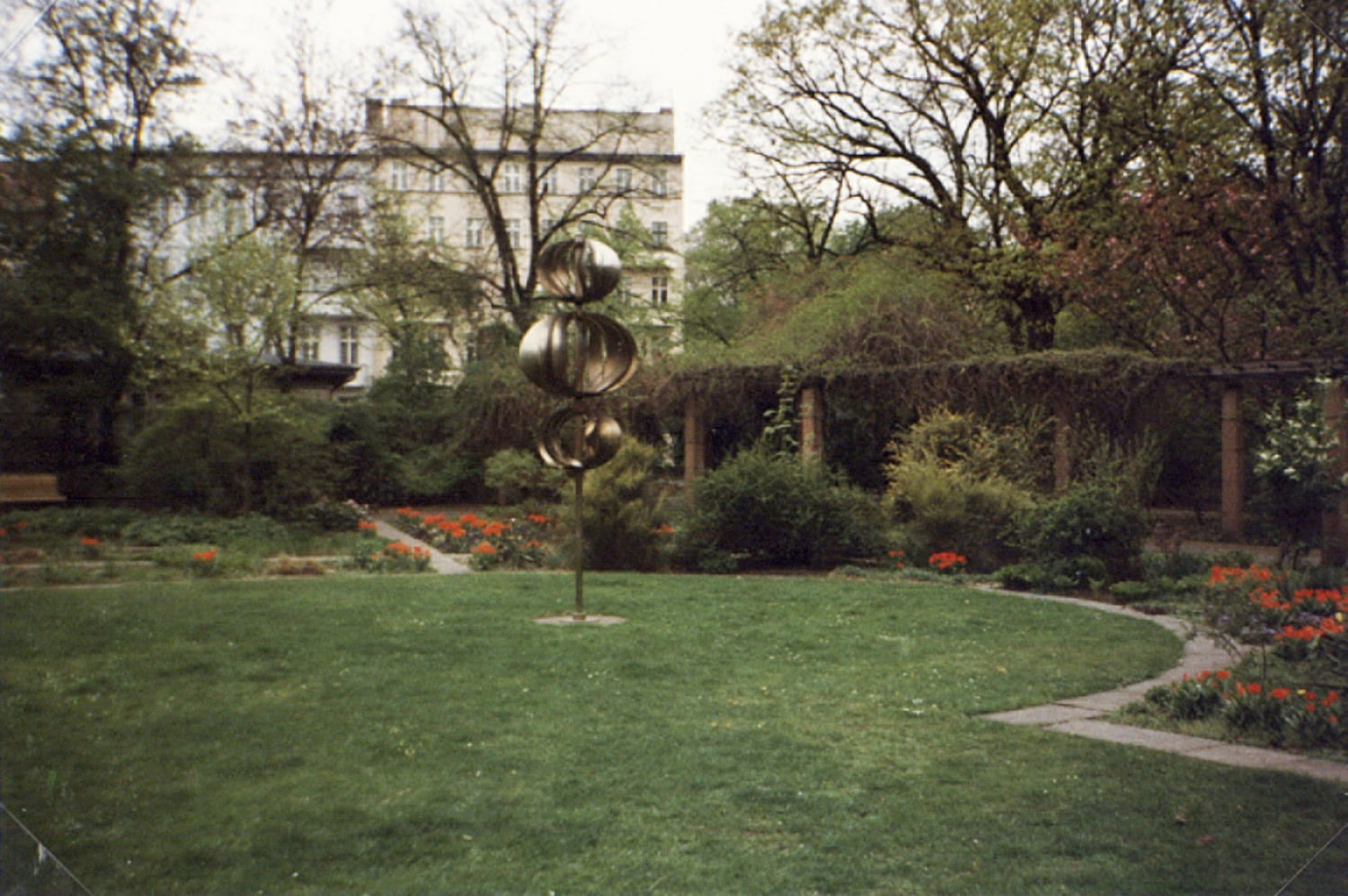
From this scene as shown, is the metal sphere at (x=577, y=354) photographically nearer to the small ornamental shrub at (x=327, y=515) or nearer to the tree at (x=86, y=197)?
the small ornamental shrub at (x=327, y=515)

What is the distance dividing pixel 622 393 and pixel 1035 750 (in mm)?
9255

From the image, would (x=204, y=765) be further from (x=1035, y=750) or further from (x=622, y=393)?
(x=622, y=393)

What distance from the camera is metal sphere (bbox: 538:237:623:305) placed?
401 cm

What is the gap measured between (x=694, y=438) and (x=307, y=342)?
7854mm

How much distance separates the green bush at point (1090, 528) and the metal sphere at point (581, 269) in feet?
7.39

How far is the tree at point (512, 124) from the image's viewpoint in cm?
243

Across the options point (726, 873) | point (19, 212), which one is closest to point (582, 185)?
point (19, 212)

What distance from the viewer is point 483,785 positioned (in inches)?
53.7

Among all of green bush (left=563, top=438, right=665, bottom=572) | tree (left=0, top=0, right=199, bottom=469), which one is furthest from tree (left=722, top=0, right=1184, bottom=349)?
green bush (left=563, top=438, right=665, bottom=572)

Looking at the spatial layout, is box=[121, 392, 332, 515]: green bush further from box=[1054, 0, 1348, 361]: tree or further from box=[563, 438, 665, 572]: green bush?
box=[563, 438, 665, 572]: green bush

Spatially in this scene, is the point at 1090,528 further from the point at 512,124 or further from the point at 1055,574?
the point at 512,124

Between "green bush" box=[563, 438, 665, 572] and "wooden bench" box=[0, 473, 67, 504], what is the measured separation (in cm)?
595

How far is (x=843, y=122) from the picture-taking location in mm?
1731

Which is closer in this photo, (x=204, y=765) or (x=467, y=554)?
(x=204, y=765)
